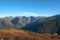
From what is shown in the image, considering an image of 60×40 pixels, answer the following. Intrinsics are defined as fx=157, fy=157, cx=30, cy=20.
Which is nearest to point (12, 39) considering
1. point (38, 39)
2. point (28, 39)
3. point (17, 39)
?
point (17, 39)

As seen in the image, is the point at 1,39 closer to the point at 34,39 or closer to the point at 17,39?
the point at 17,39

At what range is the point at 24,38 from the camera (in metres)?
48.0

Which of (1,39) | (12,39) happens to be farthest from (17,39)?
(1,39)

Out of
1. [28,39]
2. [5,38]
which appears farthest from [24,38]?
[5,38]

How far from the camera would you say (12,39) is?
46375 millimetres

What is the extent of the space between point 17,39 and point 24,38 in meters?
2.48

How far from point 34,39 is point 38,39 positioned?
1215 millimetres

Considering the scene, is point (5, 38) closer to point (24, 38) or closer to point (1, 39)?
point (1, 39)

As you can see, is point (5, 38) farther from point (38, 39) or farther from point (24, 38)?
point (38, 39)

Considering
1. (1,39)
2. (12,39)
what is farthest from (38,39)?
(1,39)

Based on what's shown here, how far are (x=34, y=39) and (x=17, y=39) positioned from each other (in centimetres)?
511

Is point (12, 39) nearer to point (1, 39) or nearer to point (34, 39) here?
point (1, 39)

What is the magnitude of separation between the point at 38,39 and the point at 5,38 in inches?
390

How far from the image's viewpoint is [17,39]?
153ft
